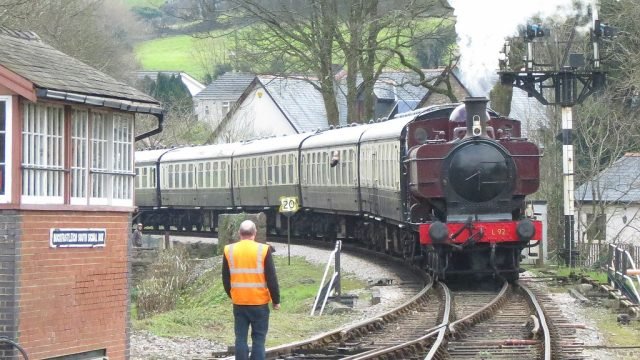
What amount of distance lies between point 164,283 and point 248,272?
14800mm

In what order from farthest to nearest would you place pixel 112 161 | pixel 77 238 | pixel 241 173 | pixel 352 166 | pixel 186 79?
pixel 186 79, pixel 241 173, pixel 352 166, pixel 112 161, pixel 77 238

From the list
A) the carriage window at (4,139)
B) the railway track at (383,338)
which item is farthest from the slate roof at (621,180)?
the carriage window at (4,139)

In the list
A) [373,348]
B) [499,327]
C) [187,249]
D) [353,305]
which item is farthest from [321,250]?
[373,348]

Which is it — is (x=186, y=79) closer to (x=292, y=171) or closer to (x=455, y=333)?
(x=292, y=171)

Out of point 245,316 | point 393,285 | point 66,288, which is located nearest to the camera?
point 245,316

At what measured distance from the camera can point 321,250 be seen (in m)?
30.7

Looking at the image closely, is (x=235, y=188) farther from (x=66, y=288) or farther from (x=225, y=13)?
(x=66, y=288)

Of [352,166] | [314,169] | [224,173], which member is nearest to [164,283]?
[352,166]

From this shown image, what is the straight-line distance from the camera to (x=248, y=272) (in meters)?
11.0

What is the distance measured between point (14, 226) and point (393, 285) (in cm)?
1112

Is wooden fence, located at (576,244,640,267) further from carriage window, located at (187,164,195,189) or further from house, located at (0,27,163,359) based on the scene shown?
house, located at (0,27,163,359)

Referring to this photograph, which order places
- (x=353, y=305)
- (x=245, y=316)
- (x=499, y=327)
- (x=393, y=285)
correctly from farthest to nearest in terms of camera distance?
(x=393, y=285) → (x=353, y=305) → (x=499, y=327) → (x=245, y=316)

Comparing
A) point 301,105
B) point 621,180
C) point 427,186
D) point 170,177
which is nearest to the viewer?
point 427,186

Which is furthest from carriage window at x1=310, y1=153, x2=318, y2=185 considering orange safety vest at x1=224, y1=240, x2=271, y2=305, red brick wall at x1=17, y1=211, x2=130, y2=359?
orange safety vest at x1=224, y1=240, x2=271, y2=305
